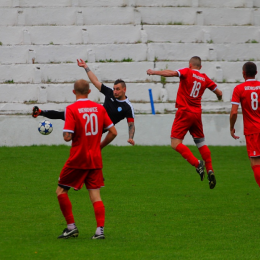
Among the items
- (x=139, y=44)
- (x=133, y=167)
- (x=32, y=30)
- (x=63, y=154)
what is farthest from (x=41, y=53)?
(x=133, y=167)

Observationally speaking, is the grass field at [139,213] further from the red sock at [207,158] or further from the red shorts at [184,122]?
the red shorts at [184,122]

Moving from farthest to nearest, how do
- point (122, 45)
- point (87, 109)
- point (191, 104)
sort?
point (122, 45), point (191, 104), point (87, 109)

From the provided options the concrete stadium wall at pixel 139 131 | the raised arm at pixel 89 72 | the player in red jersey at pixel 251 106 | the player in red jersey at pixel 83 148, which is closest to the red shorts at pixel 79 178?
the player in red jersey at pixel 83 148

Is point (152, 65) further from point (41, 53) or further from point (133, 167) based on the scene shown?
point (133, 167)

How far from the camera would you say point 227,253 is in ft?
22.1

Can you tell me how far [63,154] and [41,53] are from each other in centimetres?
694

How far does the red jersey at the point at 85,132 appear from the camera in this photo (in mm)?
7203

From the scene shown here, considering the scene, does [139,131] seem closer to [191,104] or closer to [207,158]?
[207,158]

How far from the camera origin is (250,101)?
9.62m

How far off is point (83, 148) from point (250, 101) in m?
3.54

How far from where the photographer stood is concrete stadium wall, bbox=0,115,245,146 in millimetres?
18781

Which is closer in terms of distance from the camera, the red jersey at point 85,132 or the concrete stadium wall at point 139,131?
the red jersey at point 85,132

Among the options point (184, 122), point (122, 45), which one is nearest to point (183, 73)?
point (184, 122)

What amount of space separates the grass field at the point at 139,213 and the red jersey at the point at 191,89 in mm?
1741
